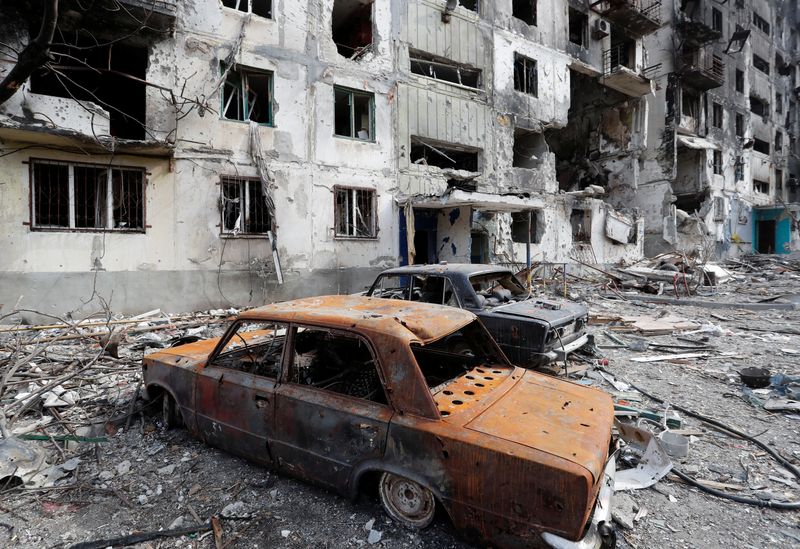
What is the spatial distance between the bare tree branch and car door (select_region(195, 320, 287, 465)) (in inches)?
117

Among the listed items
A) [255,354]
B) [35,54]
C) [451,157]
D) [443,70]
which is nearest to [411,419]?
[255,354]

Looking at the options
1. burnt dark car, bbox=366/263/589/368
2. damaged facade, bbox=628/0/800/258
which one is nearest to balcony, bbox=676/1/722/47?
damaged facade, bbox=628/0/800/258

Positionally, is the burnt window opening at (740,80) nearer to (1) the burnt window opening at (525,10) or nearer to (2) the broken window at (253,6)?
(1) the burnt window opening at (525,10)

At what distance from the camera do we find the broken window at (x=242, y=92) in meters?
10.4

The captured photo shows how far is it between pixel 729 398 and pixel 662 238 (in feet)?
66.0

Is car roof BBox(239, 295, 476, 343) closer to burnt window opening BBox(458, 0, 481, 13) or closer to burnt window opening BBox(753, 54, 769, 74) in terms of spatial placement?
burnt window opening BBox(458, 0, 481, 13)

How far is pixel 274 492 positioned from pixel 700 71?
2929 cm

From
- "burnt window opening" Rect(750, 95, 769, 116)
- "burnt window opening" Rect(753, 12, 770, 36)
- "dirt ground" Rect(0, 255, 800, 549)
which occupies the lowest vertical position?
"dirt ground" Rect(0, 255, 800, 549)

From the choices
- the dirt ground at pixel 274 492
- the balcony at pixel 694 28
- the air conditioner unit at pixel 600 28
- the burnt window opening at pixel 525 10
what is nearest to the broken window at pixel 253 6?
the dirt ground at pixel 274 492

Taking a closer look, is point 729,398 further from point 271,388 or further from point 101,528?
point 101,528

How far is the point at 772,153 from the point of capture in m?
31.4

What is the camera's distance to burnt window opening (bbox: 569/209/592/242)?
59.2ft

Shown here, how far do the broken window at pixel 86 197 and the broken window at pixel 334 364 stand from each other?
7700 mm

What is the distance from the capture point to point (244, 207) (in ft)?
33.6
